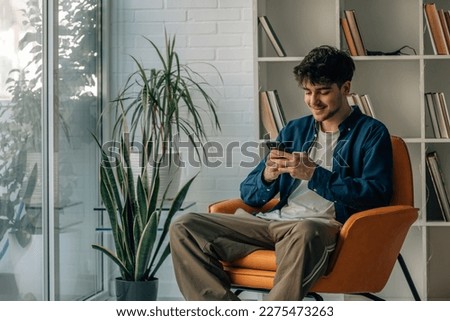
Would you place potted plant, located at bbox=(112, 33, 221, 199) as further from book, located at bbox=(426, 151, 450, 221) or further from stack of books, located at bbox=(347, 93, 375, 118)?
book, located at bbox=(426, 151, 450, 221)

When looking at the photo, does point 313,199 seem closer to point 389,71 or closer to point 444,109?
point 444,109

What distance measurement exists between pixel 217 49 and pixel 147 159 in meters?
0.83

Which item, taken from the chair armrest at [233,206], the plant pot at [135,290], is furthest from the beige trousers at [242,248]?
the plant pot at [135,290]

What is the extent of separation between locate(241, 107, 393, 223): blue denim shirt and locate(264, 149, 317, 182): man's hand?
31mm

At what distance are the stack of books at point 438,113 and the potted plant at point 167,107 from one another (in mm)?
1107

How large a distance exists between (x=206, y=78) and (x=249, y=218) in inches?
58.2

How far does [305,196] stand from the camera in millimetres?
3660

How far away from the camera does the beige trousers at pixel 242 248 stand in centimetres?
325

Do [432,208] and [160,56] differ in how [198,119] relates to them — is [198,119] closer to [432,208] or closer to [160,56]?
[160,56]

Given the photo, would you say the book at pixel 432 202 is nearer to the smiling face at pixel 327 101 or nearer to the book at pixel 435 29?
the book at pixel 435 29

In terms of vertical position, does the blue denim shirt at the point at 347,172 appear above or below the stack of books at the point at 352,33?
below

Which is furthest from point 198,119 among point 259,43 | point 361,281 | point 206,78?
point 361,281

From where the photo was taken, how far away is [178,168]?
15.3ft
